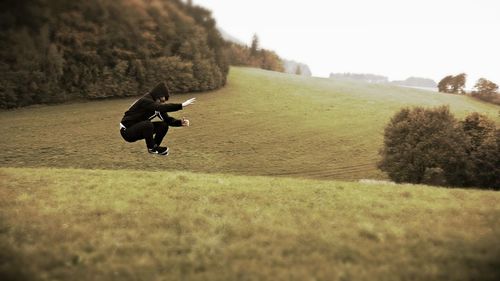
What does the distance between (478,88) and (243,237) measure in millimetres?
91908

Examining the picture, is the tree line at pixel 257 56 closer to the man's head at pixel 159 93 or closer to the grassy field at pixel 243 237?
the grassy field at pixel 243 237

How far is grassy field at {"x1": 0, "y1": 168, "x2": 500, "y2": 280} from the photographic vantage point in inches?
255

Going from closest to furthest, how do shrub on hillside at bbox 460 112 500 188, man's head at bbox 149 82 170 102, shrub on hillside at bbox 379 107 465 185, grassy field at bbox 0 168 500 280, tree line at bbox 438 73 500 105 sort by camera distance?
grassy field at bbox 0 168 500 280 < man's head at bbox 149 82 170 102 < shrub on hillside at bbox 460 112 500 188 < shrub on hillside at bbox 379 107 465 185 < tree line at bbox 438 73 500 105

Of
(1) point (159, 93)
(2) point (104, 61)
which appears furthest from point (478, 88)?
(1) point (159, 93)

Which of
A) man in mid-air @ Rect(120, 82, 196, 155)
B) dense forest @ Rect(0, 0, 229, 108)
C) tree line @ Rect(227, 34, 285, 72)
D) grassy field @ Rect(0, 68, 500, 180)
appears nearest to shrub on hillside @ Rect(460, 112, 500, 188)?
grassy field @ Rect(0, 68, 500, 180)

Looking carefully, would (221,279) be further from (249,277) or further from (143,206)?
(143,206)

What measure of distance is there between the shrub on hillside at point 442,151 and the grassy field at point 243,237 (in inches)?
798

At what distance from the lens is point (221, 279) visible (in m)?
6.20

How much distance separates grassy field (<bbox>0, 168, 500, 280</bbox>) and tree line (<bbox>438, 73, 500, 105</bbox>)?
8044cm

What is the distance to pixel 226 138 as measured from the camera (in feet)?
141

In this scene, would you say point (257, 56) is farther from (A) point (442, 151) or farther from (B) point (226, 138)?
(A) point (442, 151)

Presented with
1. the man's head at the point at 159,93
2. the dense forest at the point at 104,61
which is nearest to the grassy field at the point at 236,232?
the man's head at the point at 159,93

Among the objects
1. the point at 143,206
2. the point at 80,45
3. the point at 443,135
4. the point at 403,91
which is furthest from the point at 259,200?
the point at 403,91

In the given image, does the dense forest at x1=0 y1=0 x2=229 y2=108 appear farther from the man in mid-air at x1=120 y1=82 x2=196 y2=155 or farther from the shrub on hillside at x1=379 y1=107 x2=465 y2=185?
the man in mid-air at x1=120 y1=82 x2=196 y2=155
